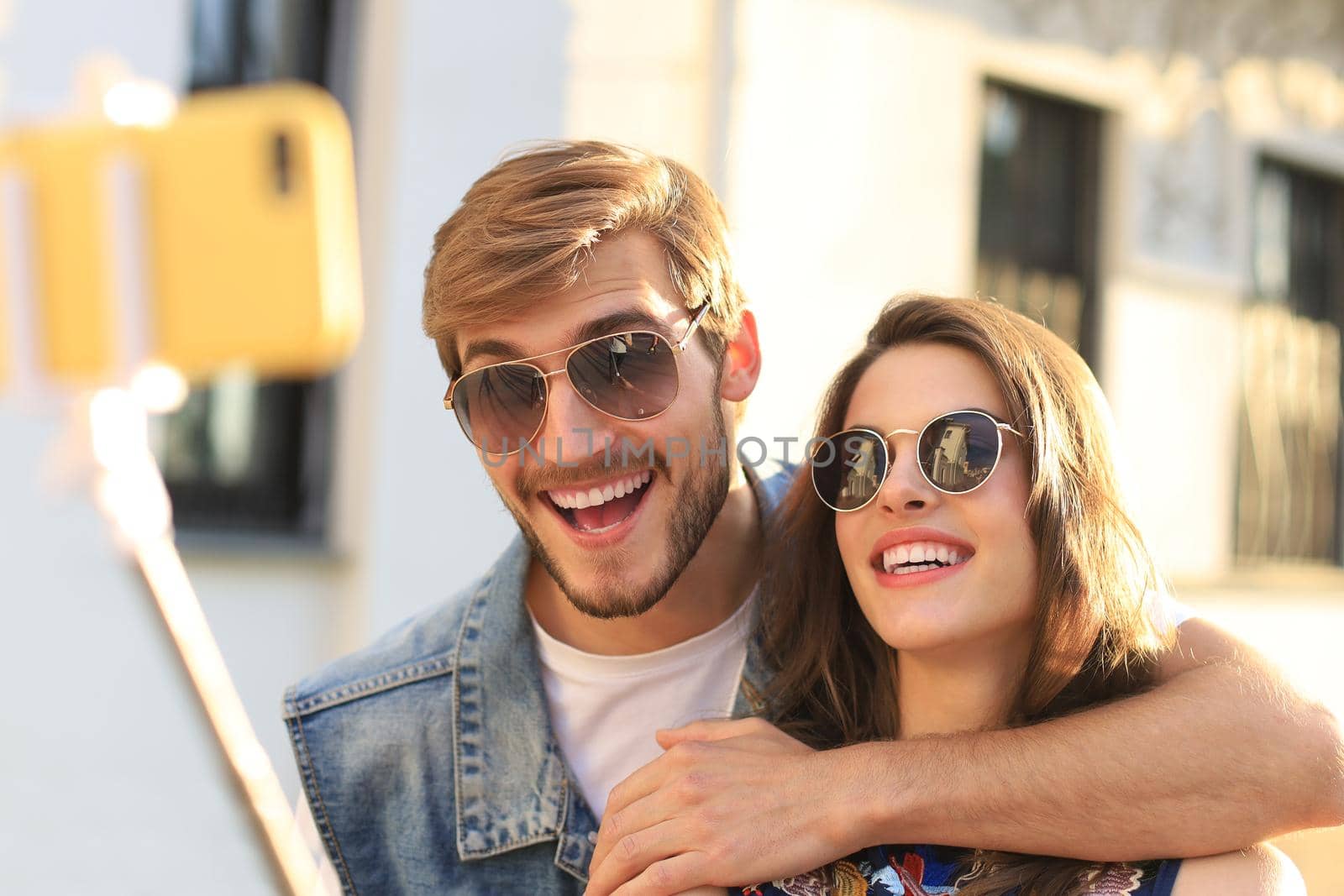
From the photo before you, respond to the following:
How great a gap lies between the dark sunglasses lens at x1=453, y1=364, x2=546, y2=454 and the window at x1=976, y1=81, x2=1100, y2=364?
4.83 meters

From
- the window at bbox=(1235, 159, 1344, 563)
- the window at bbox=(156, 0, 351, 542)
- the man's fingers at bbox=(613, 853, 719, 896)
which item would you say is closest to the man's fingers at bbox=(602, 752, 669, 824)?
the man's fingers at bbox=(613, 853, 719, 896)

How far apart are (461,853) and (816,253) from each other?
376 centimetres

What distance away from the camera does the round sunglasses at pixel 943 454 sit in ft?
6.22

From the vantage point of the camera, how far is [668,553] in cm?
226

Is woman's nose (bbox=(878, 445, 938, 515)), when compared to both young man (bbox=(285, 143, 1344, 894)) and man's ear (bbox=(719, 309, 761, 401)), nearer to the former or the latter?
young man (bbox=(285, 143, 1344, 894))

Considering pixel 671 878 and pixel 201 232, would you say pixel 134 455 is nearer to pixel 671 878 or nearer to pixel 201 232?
pixel 201 232

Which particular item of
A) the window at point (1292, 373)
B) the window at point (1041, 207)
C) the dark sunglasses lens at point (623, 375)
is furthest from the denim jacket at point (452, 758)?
the window at point (1292, 373)

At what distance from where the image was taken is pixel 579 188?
7.52ft

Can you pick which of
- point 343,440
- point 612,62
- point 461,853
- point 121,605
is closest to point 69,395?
point 461,853

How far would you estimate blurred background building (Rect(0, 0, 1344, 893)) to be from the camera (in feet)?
14.1

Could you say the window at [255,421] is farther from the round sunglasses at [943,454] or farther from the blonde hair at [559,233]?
the round sunglasses at [943,454]

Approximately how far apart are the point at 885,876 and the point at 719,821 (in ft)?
0.79

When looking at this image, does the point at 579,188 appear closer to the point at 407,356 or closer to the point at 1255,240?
the point at 407,356

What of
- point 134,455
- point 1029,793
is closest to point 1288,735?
point 1029,793
